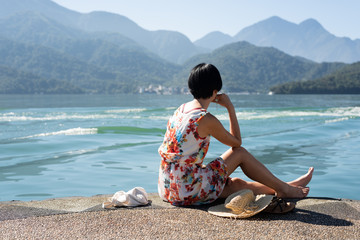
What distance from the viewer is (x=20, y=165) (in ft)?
35.0

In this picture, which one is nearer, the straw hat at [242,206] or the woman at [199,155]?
the straw hat at [242,206]

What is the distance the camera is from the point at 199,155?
435cm

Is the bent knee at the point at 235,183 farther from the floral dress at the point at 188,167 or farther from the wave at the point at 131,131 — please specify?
the wave at the point at 131,131

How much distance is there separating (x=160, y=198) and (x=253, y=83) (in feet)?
522

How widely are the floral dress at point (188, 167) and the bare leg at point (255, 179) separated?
165 mm

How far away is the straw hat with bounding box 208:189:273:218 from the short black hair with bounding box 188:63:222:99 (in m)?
1.09

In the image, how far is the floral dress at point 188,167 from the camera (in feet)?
14.1

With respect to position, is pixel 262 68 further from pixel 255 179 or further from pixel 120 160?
pixel 255 179

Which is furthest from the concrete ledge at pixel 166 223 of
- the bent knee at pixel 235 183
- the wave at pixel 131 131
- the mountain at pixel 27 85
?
the mountain at pixel 27 85

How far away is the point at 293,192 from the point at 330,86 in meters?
118

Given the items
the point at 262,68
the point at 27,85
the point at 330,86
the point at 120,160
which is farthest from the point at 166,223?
the point at 262,68

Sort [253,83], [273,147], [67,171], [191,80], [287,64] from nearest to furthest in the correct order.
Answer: [191,80], [67,171], [273,147], [253,83], [287,64]

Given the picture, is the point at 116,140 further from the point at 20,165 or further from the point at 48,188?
the point at 48,188

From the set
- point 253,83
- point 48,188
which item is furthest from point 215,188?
point 253,83
